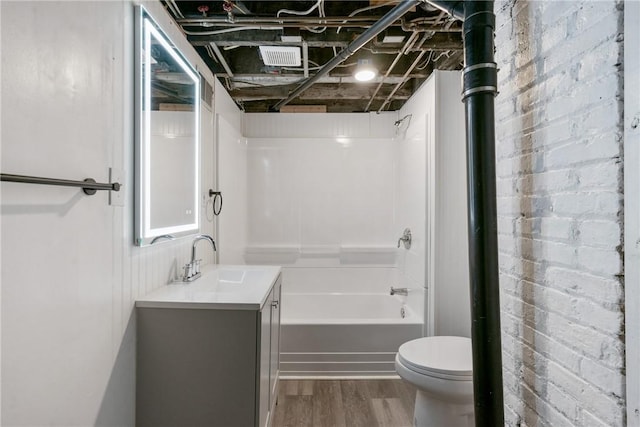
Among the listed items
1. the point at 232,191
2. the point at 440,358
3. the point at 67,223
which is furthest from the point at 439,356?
the point at 232,191

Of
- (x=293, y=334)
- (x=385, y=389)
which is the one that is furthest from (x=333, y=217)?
(x=385, y=389)

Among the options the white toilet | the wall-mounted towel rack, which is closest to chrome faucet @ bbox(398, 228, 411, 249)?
the white toilet

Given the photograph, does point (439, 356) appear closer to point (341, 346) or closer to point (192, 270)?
point (341, 346)

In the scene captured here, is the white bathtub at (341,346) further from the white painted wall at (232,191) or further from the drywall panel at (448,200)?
the white painted wall at (232,191)

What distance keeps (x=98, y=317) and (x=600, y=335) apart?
148 centimetres

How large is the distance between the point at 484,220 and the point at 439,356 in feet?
3.11

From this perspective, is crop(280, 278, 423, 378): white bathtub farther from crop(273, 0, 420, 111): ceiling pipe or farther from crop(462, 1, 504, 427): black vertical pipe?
crop(273, 0, 420, 111): ceiling pipe

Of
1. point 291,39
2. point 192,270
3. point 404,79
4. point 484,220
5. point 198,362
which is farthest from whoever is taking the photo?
point 404,79

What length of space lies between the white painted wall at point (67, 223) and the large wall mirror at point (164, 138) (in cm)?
5

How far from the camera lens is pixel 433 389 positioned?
5.47 ft

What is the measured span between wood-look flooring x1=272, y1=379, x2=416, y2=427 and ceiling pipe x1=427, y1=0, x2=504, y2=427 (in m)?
1.14

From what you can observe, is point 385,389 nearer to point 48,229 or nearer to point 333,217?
point 333,217

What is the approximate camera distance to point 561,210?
1012 millimetres

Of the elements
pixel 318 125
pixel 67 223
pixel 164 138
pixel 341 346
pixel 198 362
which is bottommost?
pixel 341 346
